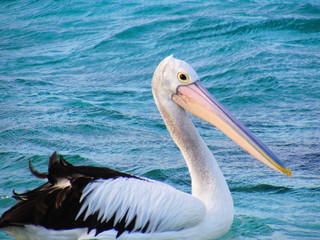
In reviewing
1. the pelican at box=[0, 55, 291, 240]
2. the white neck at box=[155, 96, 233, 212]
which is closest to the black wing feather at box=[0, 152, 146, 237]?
the pelican at box=[0, 55, 291, 240]

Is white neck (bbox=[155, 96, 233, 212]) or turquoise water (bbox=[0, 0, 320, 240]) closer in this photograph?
white neck (bbox=[155, 96, 233, 212])

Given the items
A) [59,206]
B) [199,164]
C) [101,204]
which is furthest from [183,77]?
[59,206]

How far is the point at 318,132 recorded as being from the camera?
22.7 feet

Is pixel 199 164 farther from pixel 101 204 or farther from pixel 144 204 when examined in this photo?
pixel 101 204

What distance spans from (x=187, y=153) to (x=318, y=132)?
9.41 feet

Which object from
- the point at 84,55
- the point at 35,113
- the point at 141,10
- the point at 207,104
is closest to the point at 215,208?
the point at 207,104

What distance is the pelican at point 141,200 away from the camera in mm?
3928

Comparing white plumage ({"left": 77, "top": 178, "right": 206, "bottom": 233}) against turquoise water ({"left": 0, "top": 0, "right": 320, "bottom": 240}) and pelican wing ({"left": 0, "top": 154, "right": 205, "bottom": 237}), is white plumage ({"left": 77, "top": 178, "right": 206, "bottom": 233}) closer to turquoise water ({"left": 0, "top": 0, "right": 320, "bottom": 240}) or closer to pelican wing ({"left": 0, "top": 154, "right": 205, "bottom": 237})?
pelican wing ({"left": 0, "top": 154, "right": 205, "bottom": 237})

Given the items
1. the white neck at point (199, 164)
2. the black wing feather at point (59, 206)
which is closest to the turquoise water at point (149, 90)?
the white neck at point (199, 164)

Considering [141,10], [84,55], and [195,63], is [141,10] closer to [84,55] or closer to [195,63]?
[84,55]

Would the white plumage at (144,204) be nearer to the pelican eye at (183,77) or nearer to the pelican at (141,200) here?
the pelican at (141,200)

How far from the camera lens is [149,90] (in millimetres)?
9141

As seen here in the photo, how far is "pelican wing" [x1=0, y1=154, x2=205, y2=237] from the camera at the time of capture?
3.90 meters

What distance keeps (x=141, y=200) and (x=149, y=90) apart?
5119mm
